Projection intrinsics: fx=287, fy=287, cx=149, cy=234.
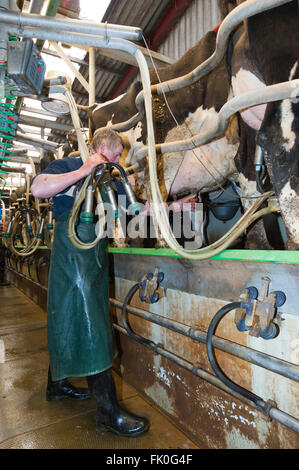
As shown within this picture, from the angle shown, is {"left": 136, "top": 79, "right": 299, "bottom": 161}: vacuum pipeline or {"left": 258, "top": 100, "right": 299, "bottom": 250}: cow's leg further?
{"left": 258, "top": 100, "right": 299, "bottom": 250}: cow's leg

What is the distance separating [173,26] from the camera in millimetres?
3939

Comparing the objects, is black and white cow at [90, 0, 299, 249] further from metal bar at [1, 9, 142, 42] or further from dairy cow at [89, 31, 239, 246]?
metal bar at [1, 9, 142, 42]

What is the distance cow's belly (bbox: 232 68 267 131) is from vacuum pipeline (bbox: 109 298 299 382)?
1060 millimetres

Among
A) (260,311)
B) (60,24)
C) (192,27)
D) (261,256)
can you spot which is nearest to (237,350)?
(260,311)

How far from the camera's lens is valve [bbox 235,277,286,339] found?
3.34 ft

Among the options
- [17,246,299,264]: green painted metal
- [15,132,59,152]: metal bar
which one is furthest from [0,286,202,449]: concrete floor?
[15,132,59,152]: metal bar

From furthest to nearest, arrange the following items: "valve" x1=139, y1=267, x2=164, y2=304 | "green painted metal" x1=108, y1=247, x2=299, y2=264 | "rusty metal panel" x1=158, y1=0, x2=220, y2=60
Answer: "rusty metal panel" x1=158, y1=0, x2=220, y2=60 < "valve" x1=139, y1=267, x2=164, y2=304 < "green painted metal" x1=108, y1=247, x2=299, y2=264

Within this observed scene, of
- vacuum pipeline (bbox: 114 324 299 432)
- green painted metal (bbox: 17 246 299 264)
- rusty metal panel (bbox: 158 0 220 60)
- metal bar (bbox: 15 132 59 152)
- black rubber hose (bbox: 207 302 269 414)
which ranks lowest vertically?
vacuum pipeline (bbox: 114 324 299 432)

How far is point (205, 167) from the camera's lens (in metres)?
1.96

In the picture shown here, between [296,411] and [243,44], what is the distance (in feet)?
5.15

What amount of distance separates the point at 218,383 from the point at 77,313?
2.54 feet

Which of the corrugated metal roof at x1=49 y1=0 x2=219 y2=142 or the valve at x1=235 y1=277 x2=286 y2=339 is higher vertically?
the corrugated metal roof at x1=49 y1=0 x2=219 y2=142
